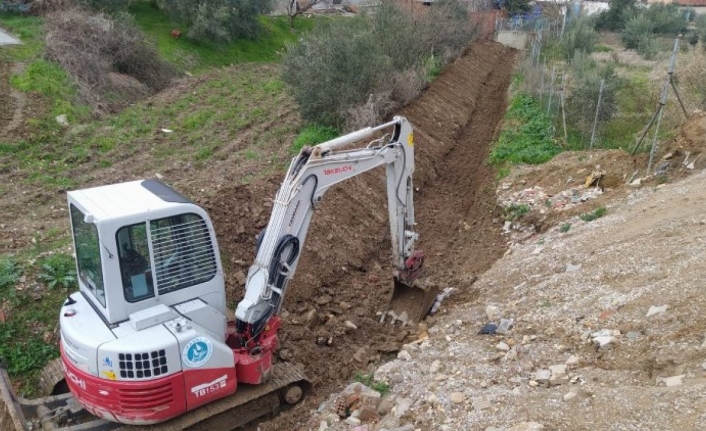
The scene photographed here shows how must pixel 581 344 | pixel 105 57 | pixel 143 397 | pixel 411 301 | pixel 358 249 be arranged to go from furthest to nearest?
pixel 105 57
pixel 358 249
pixel 411 301
pixel 581 344
pixel 143 397

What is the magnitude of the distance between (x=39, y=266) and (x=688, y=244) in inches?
347

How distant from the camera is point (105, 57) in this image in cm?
2020

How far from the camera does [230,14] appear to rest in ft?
95.5

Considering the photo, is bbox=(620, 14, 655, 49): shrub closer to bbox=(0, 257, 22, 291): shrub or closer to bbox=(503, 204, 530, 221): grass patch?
bbox=(503, 204, 530, 221): grass patch

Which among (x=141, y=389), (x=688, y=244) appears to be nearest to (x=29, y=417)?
(x=141, y=389)

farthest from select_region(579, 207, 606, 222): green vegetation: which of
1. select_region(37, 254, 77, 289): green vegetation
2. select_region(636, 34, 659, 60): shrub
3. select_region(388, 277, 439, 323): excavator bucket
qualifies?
select_region(636, 34, 659, 60): shrub

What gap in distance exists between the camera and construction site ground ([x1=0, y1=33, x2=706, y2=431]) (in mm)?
5695

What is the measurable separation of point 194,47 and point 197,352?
23609mm

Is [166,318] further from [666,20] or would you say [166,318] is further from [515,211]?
[666,20]

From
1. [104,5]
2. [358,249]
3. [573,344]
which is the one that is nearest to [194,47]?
[104,5]

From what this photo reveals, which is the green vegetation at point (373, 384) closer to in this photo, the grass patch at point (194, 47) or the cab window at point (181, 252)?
the cab window at point (181, 252)

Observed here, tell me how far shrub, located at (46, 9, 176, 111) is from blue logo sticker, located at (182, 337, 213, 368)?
13.5m

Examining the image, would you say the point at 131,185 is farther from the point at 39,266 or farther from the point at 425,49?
the point at 425,49

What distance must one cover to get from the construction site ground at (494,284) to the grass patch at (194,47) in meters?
13.3
